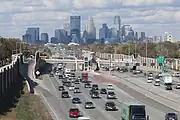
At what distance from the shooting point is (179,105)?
265 ft

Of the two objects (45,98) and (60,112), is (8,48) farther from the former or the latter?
(60,112)

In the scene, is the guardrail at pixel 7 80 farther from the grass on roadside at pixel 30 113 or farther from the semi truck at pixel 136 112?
the semi truck at pixel 136 112

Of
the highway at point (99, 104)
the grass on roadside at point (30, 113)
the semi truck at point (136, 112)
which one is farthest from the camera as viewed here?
the highway at point (99, 104)

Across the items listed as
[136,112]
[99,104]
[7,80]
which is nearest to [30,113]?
[99,104]

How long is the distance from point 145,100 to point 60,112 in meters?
23.9

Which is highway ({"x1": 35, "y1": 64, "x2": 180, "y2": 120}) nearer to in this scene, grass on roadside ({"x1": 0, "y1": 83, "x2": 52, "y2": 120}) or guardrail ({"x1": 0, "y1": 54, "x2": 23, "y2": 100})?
grass on roadside ({"x1": 0, "y1": 83, "x2": 52, "y2": 120})

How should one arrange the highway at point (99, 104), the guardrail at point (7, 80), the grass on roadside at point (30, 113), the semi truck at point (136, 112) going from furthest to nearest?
the guardrail at point (7, 80), the highway at point (99, 104), the grass on roadside at point (30, 113), the semi truck at point (136, 112)

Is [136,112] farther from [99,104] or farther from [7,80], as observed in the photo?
[7,80]

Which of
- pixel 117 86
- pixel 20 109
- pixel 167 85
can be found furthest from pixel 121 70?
pixel 20 109

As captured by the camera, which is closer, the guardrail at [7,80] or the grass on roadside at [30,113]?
the grass on roadside at [30,113]

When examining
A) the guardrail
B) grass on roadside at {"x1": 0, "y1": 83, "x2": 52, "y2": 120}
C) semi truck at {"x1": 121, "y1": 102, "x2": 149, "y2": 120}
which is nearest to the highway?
grass on roadside at {"x1": 0, "y1": 83, "x2": 52, "y2": 120}

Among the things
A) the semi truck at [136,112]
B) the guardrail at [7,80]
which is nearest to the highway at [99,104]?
the guardrail at [7,80]

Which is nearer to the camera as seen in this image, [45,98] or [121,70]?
[45,98]

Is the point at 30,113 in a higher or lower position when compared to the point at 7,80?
lower
